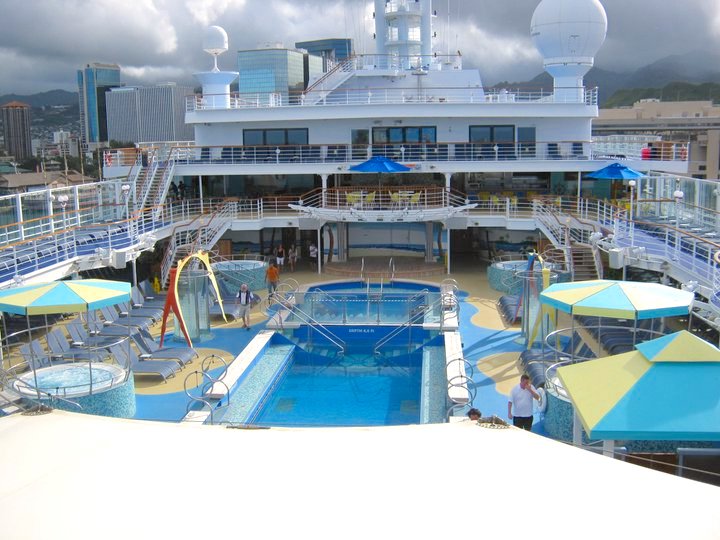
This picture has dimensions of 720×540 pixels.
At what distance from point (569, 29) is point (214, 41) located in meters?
13.4

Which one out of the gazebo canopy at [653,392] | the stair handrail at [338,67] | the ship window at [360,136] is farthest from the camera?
the stair handrail at [338,67]

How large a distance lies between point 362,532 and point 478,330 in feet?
45.5

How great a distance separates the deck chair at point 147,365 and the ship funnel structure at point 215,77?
16.0m

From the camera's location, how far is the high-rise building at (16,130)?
186 m

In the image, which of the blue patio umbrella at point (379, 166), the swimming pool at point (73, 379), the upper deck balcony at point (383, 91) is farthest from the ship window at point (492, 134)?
the swimming pool at point (73, 379)

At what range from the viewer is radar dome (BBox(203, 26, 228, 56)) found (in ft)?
98.6

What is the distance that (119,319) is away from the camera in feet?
57.7

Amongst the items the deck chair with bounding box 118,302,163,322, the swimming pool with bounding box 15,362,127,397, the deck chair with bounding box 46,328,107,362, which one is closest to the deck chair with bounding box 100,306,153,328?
the deck chair with bounding box 118,302,163,322

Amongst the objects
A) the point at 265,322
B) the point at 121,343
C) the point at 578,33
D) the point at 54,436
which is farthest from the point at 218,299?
the point at 578,33

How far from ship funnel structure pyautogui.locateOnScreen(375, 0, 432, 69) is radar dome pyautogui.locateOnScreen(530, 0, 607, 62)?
16.4 ft

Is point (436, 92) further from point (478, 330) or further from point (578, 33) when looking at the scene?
point (478, 330)

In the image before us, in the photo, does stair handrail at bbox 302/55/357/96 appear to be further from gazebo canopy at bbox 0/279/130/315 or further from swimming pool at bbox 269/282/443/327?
gazebo canopy at bbox 0/279/130/315

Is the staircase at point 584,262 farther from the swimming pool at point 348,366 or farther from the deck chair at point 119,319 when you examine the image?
the deck chair at point 119,319

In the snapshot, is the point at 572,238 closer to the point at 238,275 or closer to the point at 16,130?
the point at 238,275
